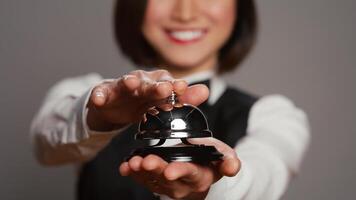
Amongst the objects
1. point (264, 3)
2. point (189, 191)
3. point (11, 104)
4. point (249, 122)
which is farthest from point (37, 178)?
point (189, 191)

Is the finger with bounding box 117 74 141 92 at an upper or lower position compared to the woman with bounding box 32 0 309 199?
upper

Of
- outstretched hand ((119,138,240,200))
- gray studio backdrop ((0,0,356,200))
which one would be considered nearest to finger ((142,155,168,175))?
outstretched hand ((119,138,240,200))

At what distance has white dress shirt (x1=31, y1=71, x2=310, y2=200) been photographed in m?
0.64

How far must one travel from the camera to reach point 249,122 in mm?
946

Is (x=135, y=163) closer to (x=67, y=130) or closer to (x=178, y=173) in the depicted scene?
(x=178, y=173)

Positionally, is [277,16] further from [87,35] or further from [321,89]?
[87,35]

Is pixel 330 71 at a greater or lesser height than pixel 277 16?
lesser

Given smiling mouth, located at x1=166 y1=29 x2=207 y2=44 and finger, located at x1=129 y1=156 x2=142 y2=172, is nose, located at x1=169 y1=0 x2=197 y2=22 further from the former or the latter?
finger, located at x1=129 y1=156 x2=142 y2=172

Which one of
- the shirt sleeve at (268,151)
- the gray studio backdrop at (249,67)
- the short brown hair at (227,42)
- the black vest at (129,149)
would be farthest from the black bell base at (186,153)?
the gray studio backdrop at (249,67)

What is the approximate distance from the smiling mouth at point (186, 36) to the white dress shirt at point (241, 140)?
0.08 meters

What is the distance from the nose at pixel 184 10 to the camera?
3.08 feet

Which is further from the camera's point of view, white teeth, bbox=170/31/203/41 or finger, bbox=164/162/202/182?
white teeth, bbox=170/31/203/41

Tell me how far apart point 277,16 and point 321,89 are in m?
0.22

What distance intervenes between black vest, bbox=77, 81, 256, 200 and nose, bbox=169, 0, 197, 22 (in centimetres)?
17
